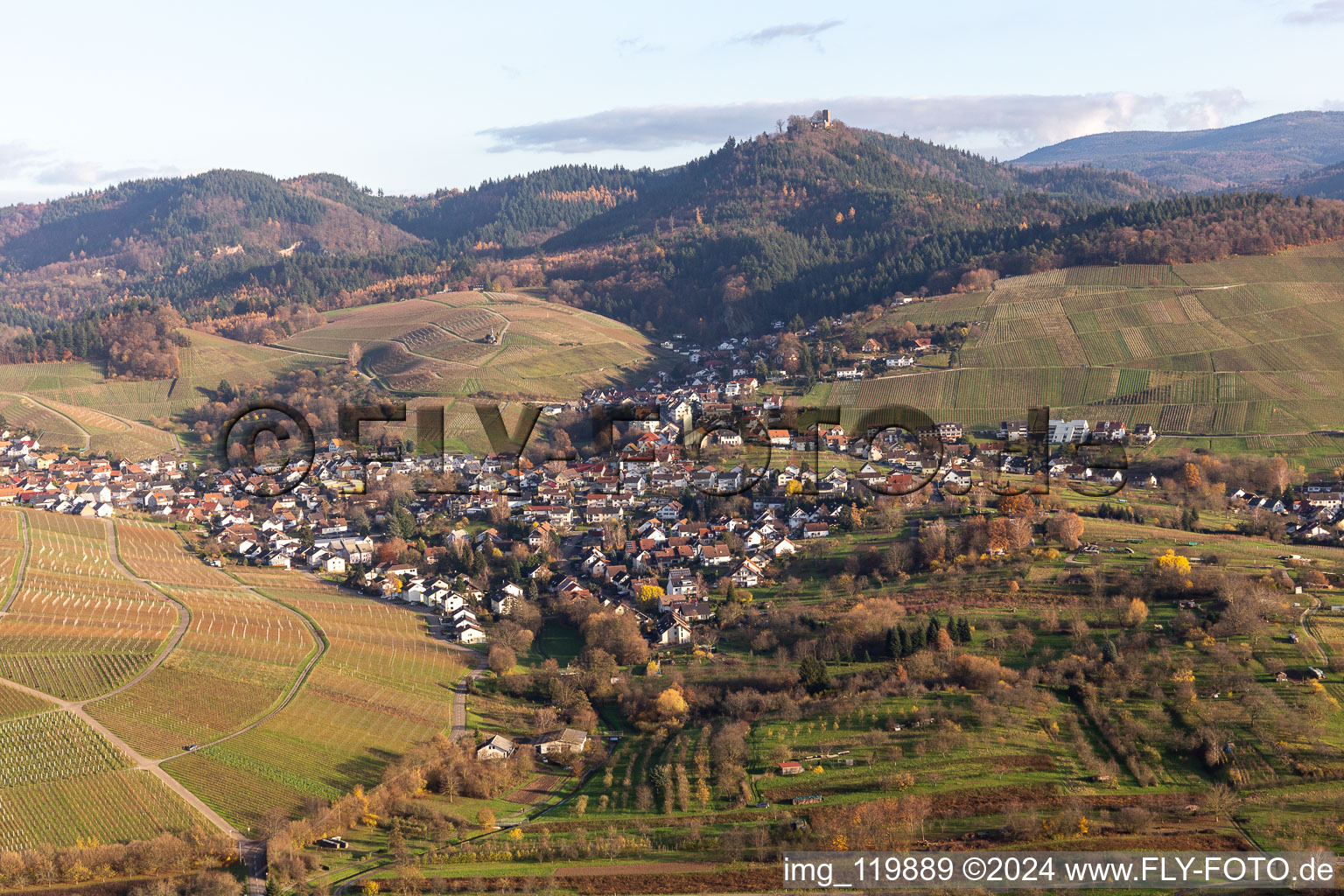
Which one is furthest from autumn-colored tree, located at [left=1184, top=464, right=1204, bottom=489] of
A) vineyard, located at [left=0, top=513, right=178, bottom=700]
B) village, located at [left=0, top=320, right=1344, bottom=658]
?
vineyard, located at [left=0, top=513, right=178, bottom=700]

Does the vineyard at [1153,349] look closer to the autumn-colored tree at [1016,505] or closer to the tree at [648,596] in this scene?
the autumn-colored tree at [1016,505]

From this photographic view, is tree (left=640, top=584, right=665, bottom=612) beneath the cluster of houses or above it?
above

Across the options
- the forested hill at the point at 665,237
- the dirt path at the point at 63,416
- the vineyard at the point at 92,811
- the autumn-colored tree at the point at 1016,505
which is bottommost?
the vineyard at the point at 92,811

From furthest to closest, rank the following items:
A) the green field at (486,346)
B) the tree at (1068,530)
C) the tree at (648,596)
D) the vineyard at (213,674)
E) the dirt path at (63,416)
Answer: the green field at (486,346)
the dirt path at (63,416)
the tree at (648,596)
the tree at (1068,530)
the vineyard at (213,674)

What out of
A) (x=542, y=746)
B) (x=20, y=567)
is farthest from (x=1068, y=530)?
(x=20, y=567)

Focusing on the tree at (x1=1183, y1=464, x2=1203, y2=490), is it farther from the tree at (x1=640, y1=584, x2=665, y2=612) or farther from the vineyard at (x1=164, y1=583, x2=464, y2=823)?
the vineyard at (x1=164, y1=583, x2=464, y2=823)

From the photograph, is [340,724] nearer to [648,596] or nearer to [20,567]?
[648,596]

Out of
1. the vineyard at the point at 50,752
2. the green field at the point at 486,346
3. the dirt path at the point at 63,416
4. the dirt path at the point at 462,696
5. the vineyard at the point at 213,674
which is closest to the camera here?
the vineyard at the point at 50,752

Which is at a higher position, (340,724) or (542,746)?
(340,724)

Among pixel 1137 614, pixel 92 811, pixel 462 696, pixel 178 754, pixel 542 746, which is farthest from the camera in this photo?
pixel 462 696

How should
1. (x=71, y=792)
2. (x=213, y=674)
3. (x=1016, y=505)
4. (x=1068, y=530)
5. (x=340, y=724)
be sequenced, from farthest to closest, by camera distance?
(x=1016, y=505) → (x=1068, y=530) → (x=213, y=674) → (x=340, y=724) → (x=71, y=792)

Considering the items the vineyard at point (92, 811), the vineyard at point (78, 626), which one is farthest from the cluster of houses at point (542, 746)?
the vineyard at point (78, 626)
